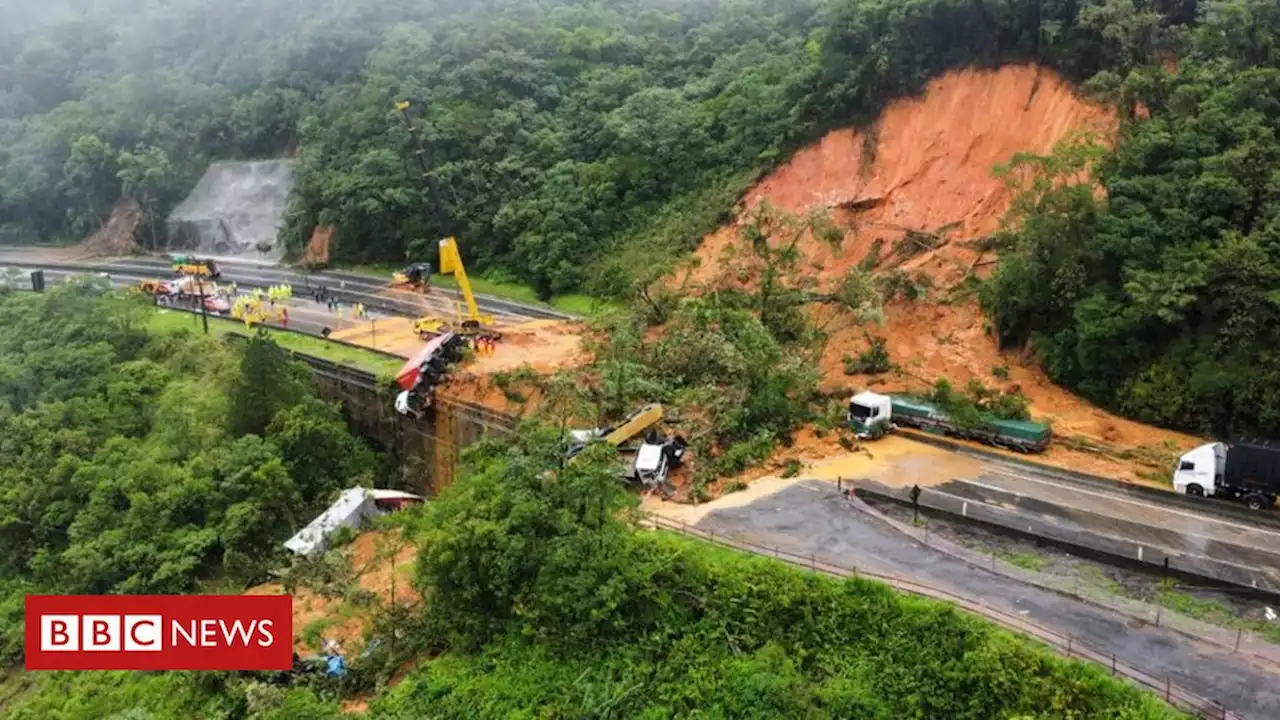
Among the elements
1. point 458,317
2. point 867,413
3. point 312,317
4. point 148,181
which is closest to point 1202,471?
point 867,413

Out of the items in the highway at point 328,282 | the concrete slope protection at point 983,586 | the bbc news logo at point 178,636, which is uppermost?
the highway at point 328,282

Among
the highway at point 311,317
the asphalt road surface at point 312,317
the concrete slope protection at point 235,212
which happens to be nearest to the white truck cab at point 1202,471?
the highway at point 311,317

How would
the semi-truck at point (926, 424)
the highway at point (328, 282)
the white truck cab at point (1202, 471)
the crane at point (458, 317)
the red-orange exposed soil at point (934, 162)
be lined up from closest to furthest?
the white truck cab at point (1202, 471), the semi-truck at point (926, 424), the red-orange exposed soil at point (934, 162), the crane at point (458, 317), the highway at point (328, 282)

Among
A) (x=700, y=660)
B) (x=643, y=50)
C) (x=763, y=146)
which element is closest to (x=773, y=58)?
(x=763, y=146)

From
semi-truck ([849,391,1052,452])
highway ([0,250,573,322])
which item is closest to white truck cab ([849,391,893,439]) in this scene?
semi-truck ([849,391,1052,452])

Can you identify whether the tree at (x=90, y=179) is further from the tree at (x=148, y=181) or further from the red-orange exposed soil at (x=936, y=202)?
the red-orange exposed soil at (x=936, y=202)

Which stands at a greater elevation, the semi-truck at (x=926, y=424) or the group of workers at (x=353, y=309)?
the group of workers at (x=353, y=309)

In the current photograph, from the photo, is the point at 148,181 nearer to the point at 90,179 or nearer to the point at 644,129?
the point at 90,179

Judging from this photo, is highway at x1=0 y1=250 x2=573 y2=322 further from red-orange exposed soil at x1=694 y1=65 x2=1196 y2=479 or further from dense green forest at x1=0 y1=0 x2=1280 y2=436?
red-orange exposed soil at x1=694 y1=65 x2=1196 y2=479
